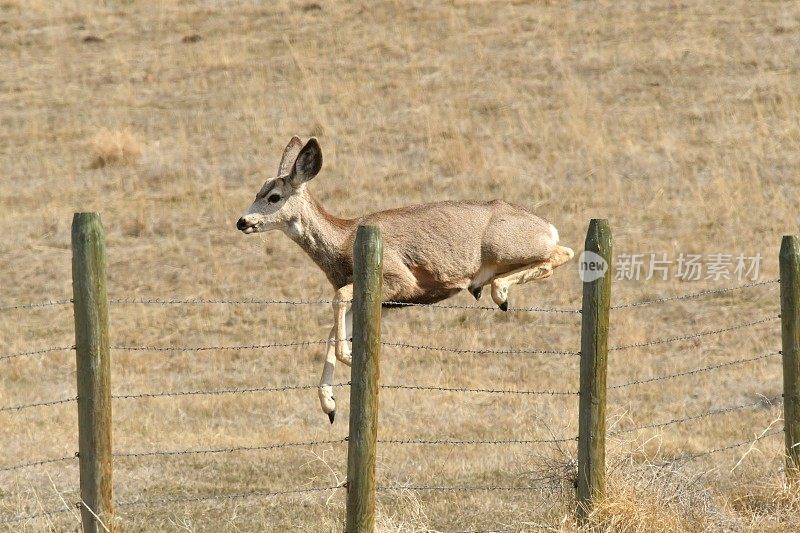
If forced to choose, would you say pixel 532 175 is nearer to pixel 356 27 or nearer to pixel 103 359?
pixel 356 27

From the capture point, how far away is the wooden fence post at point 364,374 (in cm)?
695

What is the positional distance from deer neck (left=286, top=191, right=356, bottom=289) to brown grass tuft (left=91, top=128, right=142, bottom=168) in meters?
14.3

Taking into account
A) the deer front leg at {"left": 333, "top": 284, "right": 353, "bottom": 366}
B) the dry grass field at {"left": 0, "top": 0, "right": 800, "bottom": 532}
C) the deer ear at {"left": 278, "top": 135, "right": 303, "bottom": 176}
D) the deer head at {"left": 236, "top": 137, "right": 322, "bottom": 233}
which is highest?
the deer ear at {"left": 278, "top": 135, "right": 303, "bottom": 176}

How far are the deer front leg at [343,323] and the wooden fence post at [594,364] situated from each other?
1.37m

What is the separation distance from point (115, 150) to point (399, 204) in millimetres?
5611

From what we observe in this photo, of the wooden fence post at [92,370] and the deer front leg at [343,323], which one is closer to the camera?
the wooden fence post at [92,370]

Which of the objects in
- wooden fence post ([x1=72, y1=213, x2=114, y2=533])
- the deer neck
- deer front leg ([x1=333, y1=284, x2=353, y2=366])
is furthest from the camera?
the deer neck

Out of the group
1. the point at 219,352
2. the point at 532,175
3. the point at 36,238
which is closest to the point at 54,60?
the point at 36,238

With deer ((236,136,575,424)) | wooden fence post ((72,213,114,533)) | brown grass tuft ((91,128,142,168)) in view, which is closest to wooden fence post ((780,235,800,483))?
deer ((236,136,575,424))

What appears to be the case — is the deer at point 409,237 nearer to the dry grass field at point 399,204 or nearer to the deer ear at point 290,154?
the deer ear at point 290,154

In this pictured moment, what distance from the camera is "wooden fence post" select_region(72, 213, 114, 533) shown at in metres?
6.73

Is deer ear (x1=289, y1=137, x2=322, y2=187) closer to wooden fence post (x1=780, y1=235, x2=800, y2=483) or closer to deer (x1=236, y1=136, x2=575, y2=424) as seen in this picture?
deer (x1=236, y1=136, x2=575, y2=424)

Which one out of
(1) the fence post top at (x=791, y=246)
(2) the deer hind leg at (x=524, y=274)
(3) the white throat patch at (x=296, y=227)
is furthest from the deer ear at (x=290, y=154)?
(1) the fence post top at (x=791, y=246)

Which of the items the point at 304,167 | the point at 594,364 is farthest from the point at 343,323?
the point at 594,364
